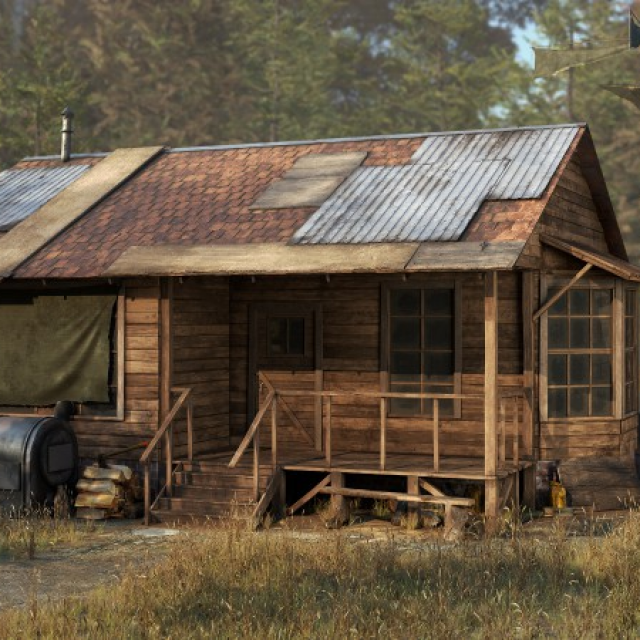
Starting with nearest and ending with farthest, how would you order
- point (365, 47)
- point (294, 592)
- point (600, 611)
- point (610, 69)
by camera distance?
point (600, 611)
point (294, 592)
point (610, 69)
point (365, 47)

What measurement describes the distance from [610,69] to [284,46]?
→ 11267mm

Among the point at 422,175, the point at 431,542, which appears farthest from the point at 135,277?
the point at 431,542

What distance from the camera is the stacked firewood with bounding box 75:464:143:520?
1501 centimetres

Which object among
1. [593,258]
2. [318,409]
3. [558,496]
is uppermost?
[593,258]

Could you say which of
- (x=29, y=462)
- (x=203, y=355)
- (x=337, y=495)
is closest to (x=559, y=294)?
(x=337, y=495)

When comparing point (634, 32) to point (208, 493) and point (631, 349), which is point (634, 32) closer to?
point (631, 349)

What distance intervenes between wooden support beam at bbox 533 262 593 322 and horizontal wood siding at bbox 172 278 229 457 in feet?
13.6

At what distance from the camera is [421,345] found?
1570 centimetres

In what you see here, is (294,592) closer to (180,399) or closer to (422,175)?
(180,399)

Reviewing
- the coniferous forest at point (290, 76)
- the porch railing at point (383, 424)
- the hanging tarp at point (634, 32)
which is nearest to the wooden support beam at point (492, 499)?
the porch railing at point (383, 424)

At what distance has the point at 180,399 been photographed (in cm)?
1487

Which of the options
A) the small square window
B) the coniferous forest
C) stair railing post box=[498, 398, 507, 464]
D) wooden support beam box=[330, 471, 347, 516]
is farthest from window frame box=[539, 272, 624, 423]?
the coniferous forest

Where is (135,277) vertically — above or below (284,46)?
below

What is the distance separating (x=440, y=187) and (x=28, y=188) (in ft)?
22.7
